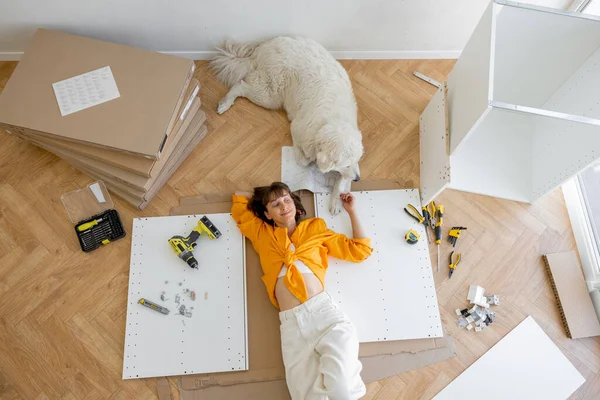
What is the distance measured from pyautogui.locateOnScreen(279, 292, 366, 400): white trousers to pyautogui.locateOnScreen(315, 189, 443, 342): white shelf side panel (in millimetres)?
169

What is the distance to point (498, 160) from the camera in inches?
75.6

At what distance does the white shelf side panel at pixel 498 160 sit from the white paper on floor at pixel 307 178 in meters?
0.57

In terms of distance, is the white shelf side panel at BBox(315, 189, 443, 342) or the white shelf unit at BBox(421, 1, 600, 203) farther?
the white shelf side panel at BBox(315, 189, 443, 342)

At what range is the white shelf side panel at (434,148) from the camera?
1702mm

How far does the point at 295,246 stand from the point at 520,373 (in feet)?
3.70

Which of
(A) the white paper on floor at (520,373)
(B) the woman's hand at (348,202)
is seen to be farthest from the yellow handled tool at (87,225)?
(A) the white paper on floor at (520,373)

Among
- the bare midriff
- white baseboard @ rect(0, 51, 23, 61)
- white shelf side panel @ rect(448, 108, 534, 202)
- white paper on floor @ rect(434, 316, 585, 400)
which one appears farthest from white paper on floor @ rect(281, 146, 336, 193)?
white baseboard @ rect(0, 51, 23, 61)

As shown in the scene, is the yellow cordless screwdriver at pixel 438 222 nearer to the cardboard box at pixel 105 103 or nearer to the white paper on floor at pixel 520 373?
the white paper on floor at pixel 520 373

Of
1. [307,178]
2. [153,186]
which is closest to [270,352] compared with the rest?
[307,178]

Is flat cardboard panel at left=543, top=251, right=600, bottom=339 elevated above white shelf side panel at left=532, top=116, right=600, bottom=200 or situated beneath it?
situated beneath

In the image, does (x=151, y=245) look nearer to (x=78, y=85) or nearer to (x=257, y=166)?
(x=257, y=166)

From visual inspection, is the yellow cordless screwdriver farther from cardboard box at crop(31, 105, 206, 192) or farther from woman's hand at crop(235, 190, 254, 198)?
cardboard box at crop(31, 105, 206, 192)

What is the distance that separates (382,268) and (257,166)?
0.79m

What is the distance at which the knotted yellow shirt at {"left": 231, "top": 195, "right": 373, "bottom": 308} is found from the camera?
5.52ft
